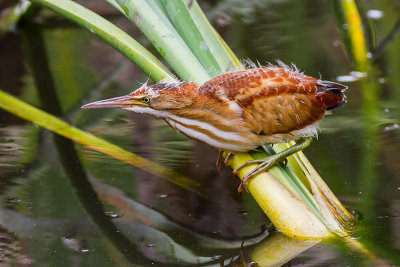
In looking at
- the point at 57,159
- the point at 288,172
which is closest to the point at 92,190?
the point at 57,159

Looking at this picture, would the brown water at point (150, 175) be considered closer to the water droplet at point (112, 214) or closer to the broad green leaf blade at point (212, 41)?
the water droplet at point (112, 214)

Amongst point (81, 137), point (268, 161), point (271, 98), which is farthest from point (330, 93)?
point (81, 137)

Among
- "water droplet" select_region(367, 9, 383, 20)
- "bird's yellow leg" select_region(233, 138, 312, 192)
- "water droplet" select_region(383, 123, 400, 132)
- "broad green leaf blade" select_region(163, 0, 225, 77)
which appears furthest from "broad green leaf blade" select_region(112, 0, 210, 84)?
"water droplet" select_region(367, 9, 383, 20)

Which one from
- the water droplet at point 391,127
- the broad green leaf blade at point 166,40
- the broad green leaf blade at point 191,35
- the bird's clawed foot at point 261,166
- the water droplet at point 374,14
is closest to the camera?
the bird's clawed foot at point 261,166

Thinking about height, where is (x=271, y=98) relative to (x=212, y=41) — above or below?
below

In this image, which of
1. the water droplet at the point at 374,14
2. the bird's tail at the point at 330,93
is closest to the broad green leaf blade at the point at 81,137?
the bird's tail at the point at 330,93

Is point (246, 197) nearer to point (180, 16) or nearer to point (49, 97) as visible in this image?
point (180, 16)

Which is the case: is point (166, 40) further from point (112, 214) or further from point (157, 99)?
point (112, 214)
